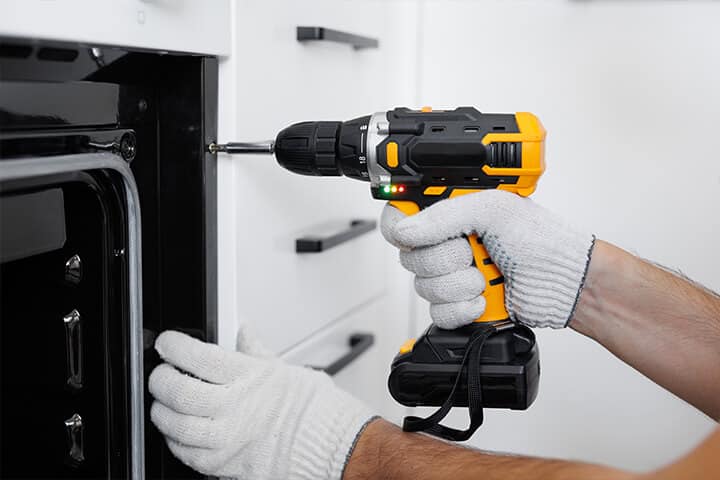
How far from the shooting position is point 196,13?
783mm

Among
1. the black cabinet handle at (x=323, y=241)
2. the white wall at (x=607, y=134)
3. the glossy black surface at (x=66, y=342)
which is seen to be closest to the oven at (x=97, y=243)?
the glossy black surface at (x=66, y=342)

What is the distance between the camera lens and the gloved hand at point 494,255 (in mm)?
782

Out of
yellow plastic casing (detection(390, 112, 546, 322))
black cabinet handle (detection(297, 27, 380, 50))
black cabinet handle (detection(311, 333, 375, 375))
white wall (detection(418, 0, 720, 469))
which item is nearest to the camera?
yellow plastic casing (detection(390, 112, 546, 322))

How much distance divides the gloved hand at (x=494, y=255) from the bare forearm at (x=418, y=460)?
0.12 meters

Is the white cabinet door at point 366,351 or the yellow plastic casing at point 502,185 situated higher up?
the yellow plastic casing at point 502,185

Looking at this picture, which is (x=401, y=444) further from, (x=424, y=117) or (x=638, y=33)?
(x=638, y=33)

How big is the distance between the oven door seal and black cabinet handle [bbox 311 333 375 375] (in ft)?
1.05

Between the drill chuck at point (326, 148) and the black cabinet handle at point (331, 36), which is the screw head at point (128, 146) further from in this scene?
the black cabinet handle at point (331, 36)

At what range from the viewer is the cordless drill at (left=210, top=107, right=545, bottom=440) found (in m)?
0.78

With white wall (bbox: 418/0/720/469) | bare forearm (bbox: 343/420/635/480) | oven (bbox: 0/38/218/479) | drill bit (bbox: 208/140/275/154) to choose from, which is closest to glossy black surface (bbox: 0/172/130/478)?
oven (bbox: 0/38/218/479)

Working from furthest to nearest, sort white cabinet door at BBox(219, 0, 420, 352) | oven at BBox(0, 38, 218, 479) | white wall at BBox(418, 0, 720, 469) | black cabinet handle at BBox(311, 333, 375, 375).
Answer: white wall at BBox(418, 0, 720, 469) → black cabinet handle at BBox(311, 333, 375, 375) → white cabinet door at BBox(219, 0, 420, 352) → oven at BBox(0, 38, 218, 479)

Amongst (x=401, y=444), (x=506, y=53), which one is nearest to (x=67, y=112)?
(x=401, y=444)

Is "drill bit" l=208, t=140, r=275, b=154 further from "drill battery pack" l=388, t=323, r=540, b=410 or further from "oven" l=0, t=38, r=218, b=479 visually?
"drill battery pack" l=388, t=323, r=540, b=410

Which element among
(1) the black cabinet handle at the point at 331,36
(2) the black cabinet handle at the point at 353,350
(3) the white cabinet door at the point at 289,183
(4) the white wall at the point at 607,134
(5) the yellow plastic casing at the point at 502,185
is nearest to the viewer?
(5) the yellow plastic casing at the point at 502,185
